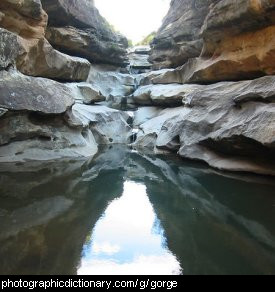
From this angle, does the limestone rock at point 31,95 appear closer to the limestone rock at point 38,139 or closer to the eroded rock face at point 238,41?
the limestone rock at point 38,139

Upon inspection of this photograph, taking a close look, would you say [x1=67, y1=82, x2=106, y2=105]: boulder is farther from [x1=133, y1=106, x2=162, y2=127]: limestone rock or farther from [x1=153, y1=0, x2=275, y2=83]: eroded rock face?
[x1=153, y1=0, x2=275, y2=83]: eroded rock face

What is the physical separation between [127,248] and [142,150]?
947 centimetres

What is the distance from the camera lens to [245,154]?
28.1ft

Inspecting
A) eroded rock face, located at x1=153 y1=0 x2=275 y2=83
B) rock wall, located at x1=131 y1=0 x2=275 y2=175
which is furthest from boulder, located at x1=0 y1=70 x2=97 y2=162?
eroded rock face, located at x1=153 y1=0 x2=275 y2=83

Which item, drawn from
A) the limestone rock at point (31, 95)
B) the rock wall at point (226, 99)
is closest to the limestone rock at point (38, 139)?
the limestone rock at point (31, 95)

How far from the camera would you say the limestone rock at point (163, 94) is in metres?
14.8

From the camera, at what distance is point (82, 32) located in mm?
18359

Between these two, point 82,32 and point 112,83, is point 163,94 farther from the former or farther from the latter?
point 82,32

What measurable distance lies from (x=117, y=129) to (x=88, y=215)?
34.7 feet

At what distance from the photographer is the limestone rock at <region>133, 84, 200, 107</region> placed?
1485 centimetres

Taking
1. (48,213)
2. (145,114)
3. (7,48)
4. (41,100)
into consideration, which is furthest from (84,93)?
(48,213)

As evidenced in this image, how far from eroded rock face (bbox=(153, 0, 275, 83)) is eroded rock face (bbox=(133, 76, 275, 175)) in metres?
1.23
